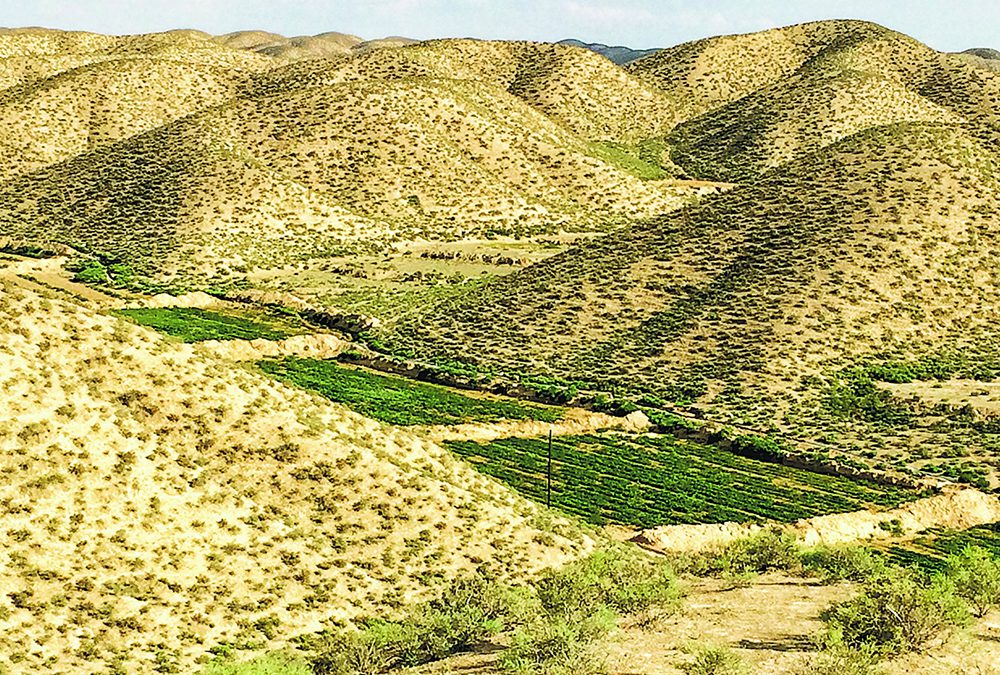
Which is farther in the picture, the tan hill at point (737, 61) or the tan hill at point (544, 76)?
the tan hill at point (737, 61)

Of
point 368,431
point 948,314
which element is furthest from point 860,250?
point 368,431

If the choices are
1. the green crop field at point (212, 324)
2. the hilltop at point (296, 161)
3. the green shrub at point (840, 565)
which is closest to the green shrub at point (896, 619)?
the green shrub at point (840, 565)

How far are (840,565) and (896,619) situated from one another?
10.2 meters

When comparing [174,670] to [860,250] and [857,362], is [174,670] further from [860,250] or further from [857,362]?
[860,250]

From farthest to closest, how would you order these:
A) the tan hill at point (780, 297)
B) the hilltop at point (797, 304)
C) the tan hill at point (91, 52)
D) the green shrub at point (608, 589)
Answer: the tan hill at point (91, 52)
the tan hill at point (780, 297)
the hilltop at point (797, 304)
the green shrub at point (608, 589)

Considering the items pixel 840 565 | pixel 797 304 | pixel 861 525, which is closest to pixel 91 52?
pixel 797 304

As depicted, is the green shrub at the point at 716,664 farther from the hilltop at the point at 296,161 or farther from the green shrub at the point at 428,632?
the hilltop at the point at 296,161

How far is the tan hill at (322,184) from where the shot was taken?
109 meters

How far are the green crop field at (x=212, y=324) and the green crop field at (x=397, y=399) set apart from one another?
560 centimetres

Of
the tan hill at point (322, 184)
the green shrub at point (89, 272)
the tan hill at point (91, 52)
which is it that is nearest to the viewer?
the green shrub at point (89, 272)

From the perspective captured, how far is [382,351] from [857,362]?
30.9 m

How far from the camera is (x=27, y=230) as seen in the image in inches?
4422

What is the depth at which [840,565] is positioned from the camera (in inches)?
1433

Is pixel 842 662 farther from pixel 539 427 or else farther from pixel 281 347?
pixel 281 347
